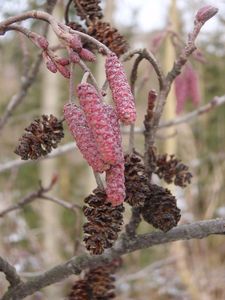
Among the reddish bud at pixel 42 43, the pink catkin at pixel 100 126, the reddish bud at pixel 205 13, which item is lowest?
the pink catkin at pixel 100 126

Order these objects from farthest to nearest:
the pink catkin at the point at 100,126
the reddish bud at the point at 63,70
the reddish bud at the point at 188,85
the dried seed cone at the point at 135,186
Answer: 1. the reddish bud at the point at 188,85
2. the dried seed cone at the point at 135,186
3. the reddish bud at the point at 63,70
4. the pink catkin at the point at 100,126

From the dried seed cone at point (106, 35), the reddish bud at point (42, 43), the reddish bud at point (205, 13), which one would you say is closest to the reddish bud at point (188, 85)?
the dried seed cone at point (106, 35)

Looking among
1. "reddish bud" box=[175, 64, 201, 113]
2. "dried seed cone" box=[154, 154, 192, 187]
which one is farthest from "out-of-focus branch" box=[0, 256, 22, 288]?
"reddish bud" box=[175, 64, 201, 113]

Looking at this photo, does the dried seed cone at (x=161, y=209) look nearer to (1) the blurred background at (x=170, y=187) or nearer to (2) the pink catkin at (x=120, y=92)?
(2) the pink catkin at (x=120, y=92)

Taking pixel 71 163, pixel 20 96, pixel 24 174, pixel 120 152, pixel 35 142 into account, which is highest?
pixel 71 163

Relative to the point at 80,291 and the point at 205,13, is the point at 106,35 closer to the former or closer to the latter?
the point at 205,13

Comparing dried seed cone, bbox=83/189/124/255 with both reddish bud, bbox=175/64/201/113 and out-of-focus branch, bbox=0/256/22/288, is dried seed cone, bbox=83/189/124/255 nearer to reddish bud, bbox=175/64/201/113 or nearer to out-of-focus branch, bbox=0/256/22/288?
out-of-focus branch, bbox=0/256/22/288

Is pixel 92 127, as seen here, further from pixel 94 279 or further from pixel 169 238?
pixel 94 279

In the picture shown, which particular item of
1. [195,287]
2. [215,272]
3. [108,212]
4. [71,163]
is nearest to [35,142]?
[108,212]
